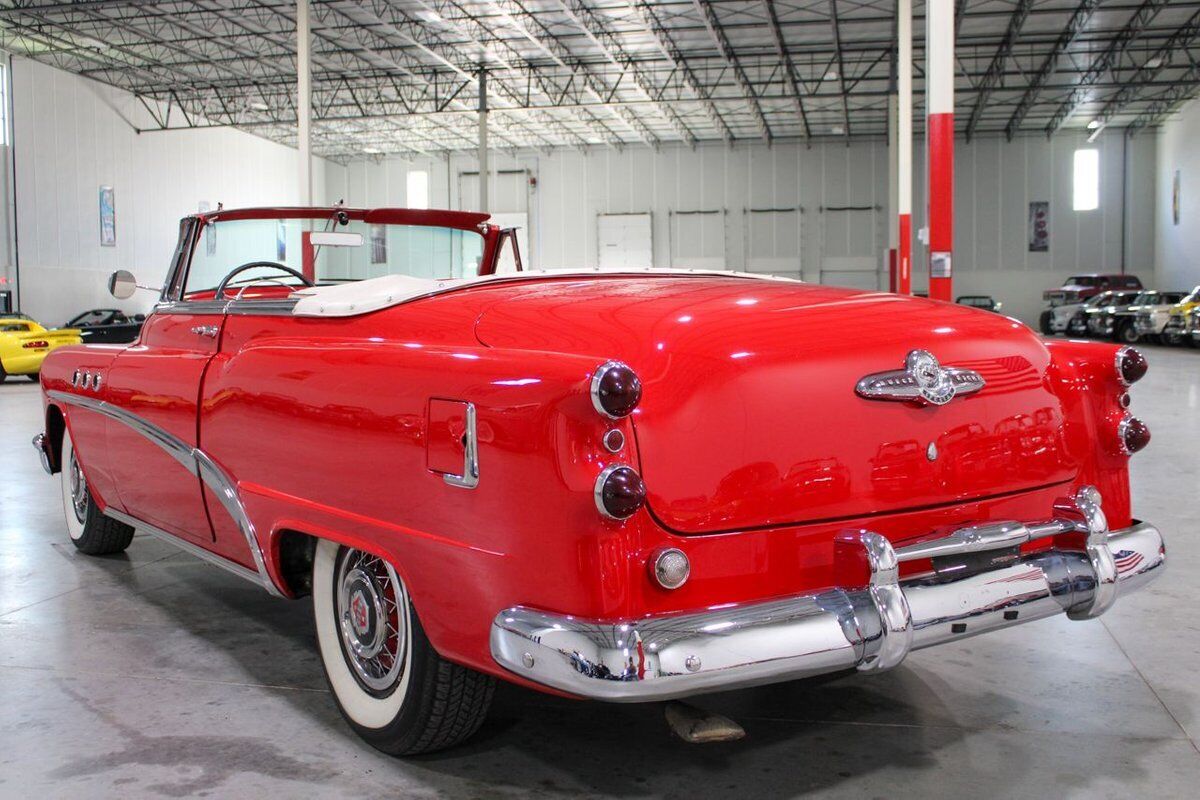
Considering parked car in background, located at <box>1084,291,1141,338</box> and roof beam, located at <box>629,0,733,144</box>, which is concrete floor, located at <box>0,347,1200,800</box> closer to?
roof beam, located at <box>629,0,733,144</box>

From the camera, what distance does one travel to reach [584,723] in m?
2.95

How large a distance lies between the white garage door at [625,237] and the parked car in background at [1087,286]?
12269mm

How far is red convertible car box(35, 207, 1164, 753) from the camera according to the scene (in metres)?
2.13

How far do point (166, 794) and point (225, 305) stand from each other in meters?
Answer: 1.66

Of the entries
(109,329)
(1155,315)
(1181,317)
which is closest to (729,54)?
(1155,315)

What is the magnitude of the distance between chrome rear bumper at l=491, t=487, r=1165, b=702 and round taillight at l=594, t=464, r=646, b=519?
217 millimetres

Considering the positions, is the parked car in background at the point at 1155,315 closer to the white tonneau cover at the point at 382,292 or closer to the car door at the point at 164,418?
the white tonneau cover at the point at 382,292

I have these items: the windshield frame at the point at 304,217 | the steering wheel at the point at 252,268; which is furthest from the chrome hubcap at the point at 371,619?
the steering wheel at the point at 252,268

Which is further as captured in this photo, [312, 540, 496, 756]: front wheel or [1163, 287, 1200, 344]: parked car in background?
[1163, 287, 1200, 344]: parked car in background

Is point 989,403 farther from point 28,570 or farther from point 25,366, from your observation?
point 25,366

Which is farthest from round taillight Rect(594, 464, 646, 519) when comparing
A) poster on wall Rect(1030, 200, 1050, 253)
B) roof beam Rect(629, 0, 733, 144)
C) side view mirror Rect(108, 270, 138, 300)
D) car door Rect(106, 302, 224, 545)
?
poster on wall Rect(1030, 200, 1050, 253)

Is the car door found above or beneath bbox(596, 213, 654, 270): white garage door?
beneath

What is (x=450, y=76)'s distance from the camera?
2716 cm

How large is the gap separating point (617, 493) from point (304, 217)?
2.68m
